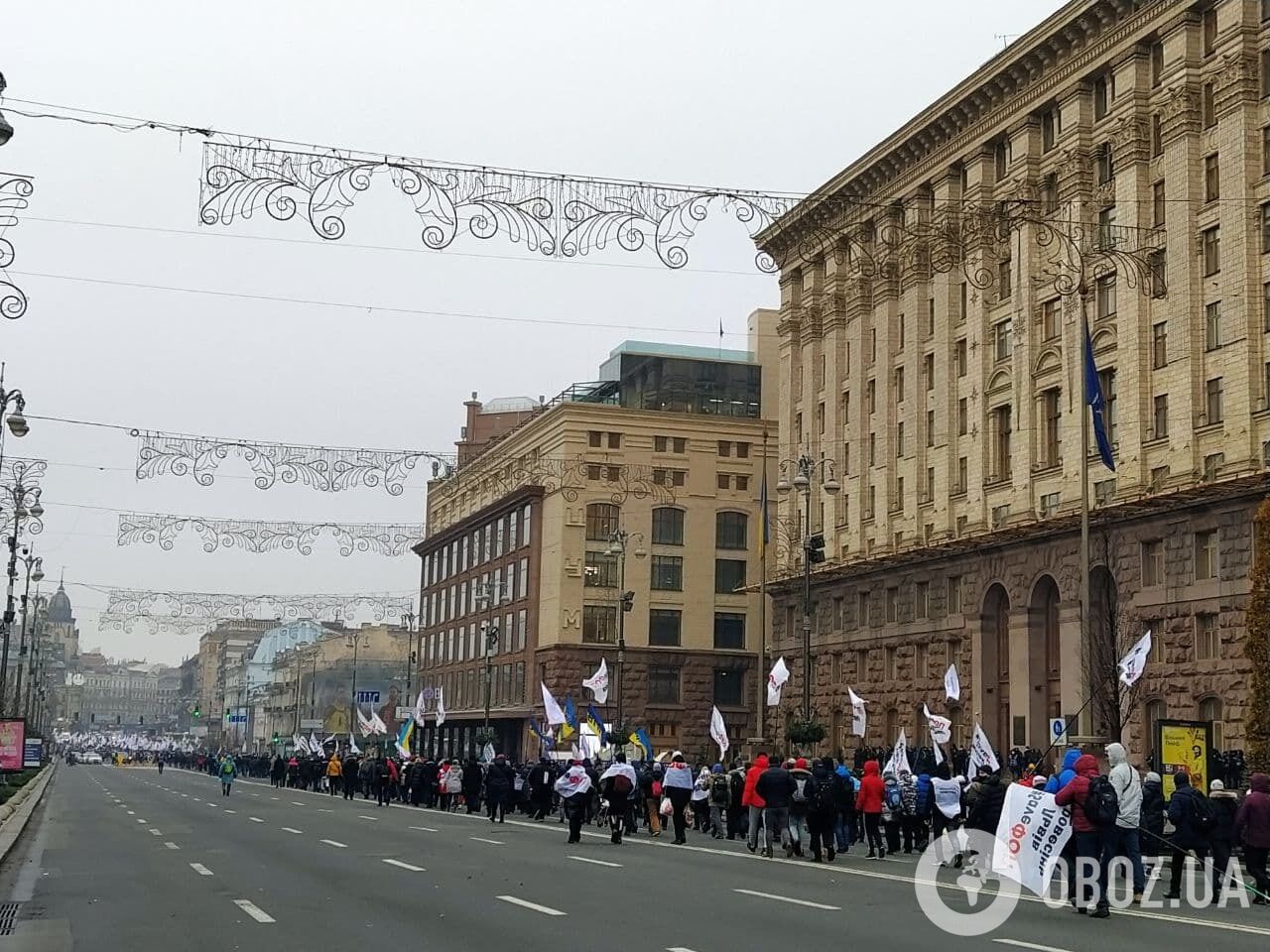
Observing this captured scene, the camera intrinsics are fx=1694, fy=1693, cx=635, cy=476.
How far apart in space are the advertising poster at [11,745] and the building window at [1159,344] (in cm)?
3271

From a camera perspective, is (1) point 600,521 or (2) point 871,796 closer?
(2) point 871,796

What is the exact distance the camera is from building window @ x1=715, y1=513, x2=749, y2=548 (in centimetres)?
8838

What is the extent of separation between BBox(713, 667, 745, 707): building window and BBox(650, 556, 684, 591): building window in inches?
193

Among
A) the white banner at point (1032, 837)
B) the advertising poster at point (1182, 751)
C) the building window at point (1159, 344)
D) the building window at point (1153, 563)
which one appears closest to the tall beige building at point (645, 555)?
the building window at point (1159, 344)

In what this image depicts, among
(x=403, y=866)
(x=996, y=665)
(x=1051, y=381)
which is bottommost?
(x=403, y=866)

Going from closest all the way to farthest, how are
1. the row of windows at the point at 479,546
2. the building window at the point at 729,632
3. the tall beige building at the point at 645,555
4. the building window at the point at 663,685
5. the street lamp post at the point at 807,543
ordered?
the street lamp post at the point at 807,543 → the tall beige building at the point at 645,555 → the building window at the point at 663,685 → the building window at the point at 729,632 → the row of windows at the point at 479,546

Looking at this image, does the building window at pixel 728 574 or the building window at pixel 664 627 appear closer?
the building window at pixel 664 627

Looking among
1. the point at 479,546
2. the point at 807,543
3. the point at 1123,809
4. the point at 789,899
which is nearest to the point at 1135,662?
the point at 807,543

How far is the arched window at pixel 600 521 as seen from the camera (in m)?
85.7

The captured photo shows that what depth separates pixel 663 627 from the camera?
8662 cm

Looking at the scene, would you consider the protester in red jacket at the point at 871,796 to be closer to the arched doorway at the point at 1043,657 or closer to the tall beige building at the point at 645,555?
the arched doorway at the point at 1043,657

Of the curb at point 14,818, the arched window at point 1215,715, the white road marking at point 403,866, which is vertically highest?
the arched window at point 1215,715

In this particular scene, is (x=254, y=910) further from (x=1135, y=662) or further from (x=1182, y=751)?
(x=1135, y=662)

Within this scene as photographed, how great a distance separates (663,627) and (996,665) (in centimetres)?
3433
